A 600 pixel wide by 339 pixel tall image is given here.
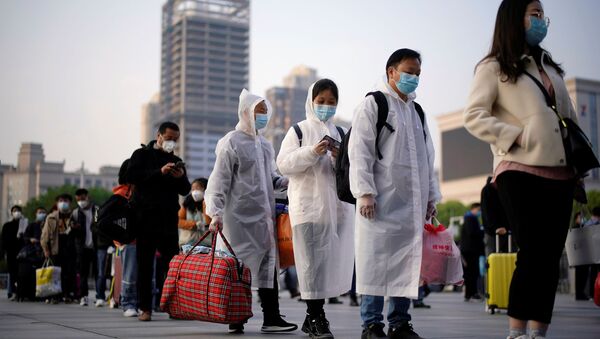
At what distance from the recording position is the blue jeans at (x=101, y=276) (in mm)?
13578

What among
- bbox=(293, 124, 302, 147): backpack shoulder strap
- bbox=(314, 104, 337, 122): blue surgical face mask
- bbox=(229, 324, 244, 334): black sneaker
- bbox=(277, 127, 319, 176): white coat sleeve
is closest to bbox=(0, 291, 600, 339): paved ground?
bbox=(229, 324, 244, 334): black sneaker

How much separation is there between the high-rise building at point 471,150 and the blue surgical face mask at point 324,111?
351ft

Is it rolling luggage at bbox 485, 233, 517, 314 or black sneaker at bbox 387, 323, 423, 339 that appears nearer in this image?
black sneaker at bbox 387, 323, 423, 339

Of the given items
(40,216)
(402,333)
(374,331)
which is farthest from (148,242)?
(40,216)

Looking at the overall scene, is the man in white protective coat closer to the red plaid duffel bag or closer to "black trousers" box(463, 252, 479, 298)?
the red plaid duffel bag

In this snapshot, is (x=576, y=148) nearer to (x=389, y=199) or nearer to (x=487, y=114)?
(x=487, y=114)

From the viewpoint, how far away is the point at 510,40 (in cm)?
493

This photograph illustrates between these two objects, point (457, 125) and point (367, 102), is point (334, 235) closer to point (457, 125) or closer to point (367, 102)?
point (367, 102)

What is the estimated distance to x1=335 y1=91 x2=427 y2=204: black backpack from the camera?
5.96m

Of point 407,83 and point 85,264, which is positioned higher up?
point 407,83

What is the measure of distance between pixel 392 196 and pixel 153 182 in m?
3.73

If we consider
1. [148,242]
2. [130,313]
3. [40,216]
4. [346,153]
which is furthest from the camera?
[40,216]

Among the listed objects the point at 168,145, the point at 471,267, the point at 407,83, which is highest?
the point at 407,83

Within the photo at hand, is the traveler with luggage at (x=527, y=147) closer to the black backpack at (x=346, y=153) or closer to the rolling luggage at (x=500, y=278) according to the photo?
the black backpack at (x=346, y=153)
